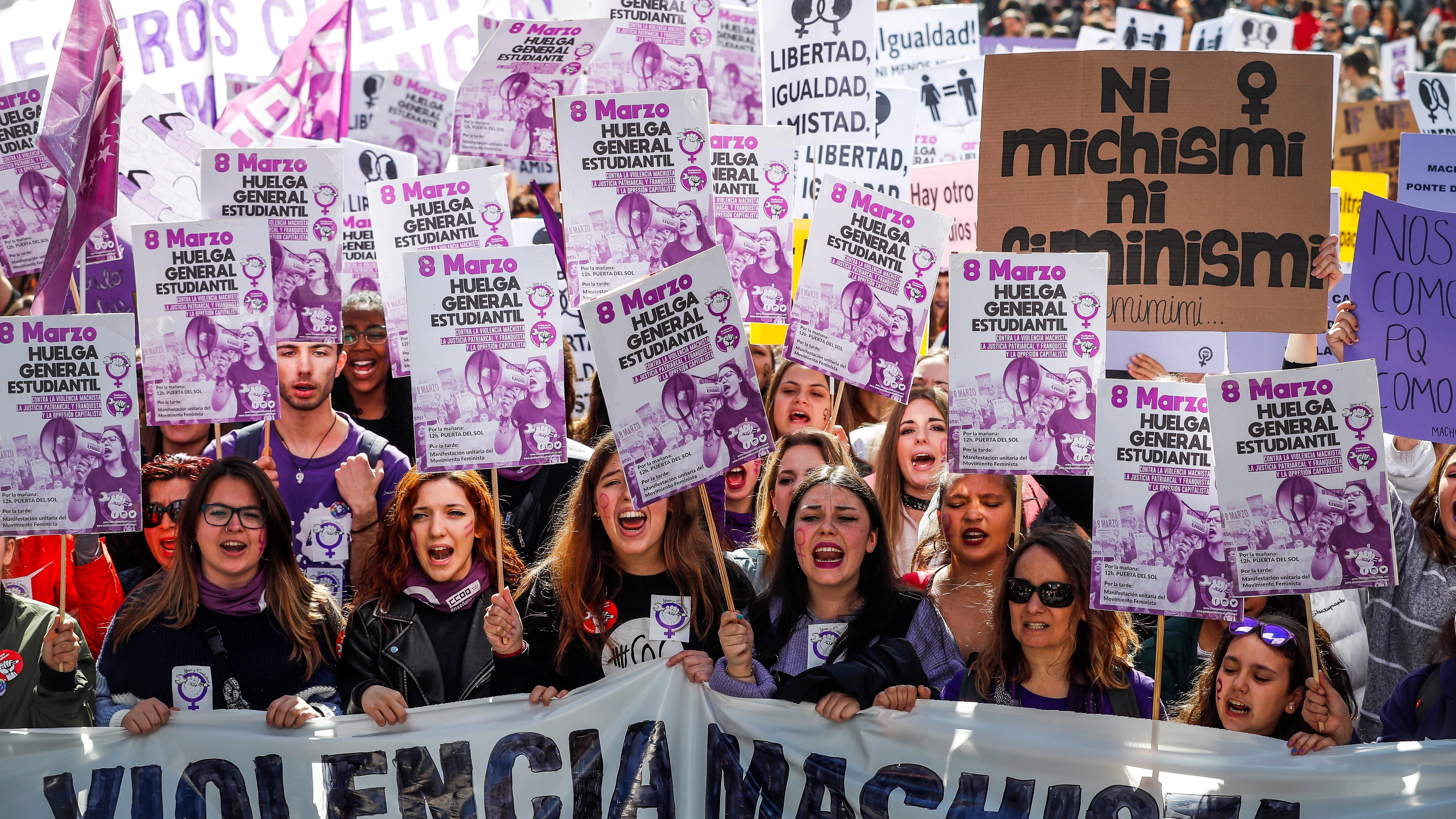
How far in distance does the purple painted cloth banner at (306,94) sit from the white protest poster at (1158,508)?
5436mm

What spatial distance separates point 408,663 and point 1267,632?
262 cm

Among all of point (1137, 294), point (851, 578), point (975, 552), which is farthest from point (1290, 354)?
point (851, 578)

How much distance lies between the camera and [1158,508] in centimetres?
415

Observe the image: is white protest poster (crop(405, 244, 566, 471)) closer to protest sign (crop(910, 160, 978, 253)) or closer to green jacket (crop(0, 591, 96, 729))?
green jacket (crop(0, 591, 96, 729))

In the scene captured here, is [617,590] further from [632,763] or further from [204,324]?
[204,324]

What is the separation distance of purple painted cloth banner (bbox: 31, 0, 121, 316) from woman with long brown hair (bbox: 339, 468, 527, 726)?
1.66 m

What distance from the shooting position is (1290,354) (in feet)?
17.6

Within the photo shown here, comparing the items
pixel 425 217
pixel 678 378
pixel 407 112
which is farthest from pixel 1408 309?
pixel 407 112

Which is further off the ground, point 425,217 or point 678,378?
point 425,217

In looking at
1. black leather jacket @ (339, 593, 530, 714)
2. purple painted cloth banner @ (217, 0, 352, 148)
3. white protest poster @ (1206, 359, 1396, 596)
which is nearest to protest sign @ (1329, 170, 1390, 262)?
white protest poster @ (1206, 359, 1396, 596)

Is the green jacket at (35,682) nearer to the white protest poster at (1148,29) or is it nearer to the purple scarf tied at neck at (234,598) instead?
the purple scarf tied at neck at (234,598)

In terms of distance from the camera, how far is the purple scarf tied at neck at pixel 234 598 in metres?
4.38

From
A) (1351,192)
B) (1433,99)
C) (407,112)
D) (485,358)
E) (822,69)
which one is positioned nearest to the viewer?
(485,358)

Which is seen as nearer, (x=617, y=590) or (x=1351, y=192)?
(x=617, y=590)
